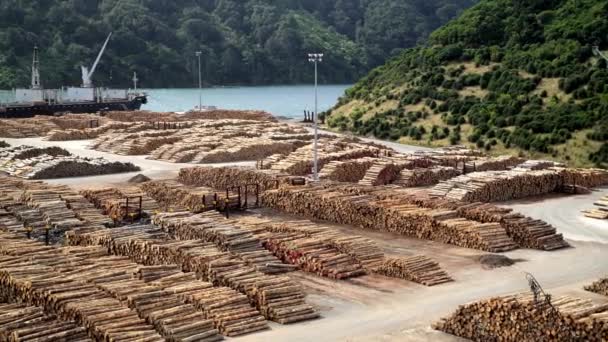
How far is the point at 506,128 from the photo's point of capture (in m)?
71.1

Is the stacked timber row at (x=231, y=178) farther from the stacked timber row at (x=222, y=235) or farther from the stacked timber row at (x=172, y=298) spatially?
the stacked timber row at (x=172, y=298)

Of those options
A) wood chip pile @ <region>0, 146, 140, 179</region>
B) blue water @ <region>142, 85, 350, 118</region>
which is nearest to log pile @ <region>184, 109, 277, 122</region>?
wood chip pile @ <region>0, 146, 140, 179</region>

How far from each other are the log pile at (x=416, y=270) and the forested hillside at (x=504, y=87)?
34063mm

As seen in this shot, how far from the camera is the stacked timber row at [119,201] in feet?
128

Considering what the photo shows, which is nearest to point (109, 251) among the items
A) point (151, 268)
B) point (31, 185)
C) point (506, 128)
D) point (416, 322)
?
point (151, 268)

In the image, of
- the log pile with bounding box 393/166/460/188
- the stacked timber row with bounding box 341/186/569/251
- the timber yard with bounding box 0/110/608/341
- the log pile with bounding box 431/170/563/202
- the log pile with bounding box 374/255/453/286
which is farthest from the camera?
the log pile with bounding box 393/166/460/188

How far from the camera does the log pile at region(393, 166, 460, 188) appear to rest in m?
51.0

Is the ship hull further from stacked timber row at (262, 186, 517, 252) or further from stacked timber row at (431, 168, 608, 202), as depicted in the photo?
stacked timber row at (431, 168, 608, 202)

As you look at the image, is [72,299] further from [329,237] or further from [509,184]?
[509,184]

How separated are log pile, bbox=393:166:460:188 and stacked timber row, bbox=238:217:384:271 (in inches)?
652

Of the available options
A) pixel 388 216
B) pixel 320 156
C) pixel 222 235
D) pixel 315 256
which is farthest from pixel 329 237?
pixel 320 156

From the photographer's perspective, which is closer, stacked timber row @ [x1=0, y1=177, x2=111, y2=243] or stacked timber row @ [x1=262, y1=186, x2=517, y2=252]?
stacked timber row @ [x1=262, y1=186, x2=517, y2=252]

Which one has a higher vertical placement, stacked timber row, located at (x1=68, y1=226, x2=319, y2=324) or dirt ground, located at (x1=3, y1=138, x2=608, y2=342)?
stacked timber row, located at (x1=68, y1=226, x2=319, y2=324)

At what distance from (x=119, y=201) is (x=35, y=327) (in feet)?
61.4
